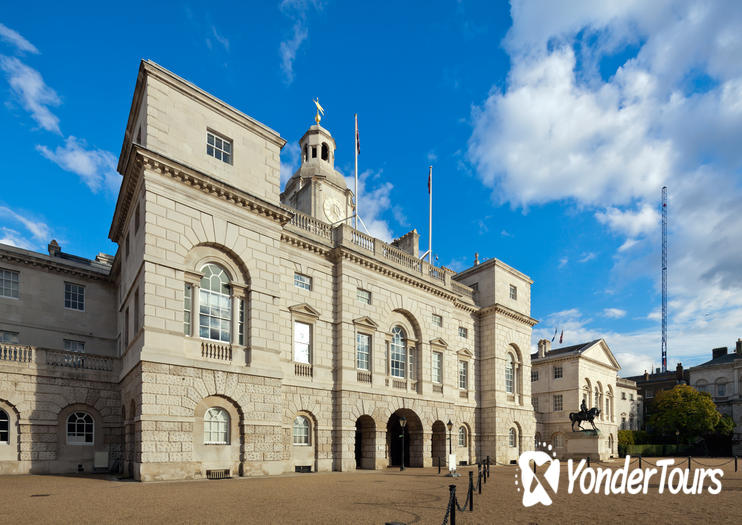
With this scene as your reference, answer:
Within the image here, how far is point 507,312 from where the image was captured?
42875mm

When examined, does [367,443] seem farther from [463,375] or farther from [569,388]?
[569,388]

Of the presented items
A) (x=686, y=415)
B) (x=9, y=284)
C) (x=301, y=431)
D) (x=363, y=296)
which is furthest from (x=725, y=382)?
(x=9, y=284)

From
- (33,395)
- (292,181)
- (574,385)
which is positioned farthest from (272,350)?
(574,385)

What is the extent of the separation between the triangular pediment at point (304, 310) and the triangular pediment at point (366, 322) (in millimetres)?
2811

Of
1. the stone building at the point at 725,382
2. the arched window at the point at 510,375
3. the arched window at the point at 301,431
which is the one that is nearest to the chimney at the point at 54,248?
the arched window at the point at 301,431

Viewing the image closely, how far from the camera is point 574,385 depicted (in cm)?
5791

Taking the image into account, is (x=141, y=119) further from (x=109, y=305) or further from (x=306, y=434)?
(x=306, y=434)

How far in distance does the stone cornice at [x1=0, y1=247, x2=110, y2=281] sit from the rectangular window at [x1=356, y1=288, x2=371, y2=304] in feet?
49.2

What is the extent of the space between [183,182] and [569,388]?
4962 centimetres

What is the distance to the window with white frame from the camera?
58963 mm

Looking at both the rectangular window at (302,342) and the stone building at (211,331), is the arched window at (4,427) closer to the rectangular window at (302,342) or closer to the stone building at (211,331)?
the stone building at (211,331)

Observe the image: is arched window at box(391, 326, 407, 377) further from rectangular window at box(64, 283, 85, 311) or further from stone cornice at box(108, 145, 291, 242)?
rectangular window at box(64, 283, 85, 311)

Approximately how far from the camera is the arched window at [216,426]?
22.2 meters

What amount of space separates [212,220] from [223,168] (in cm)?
285
